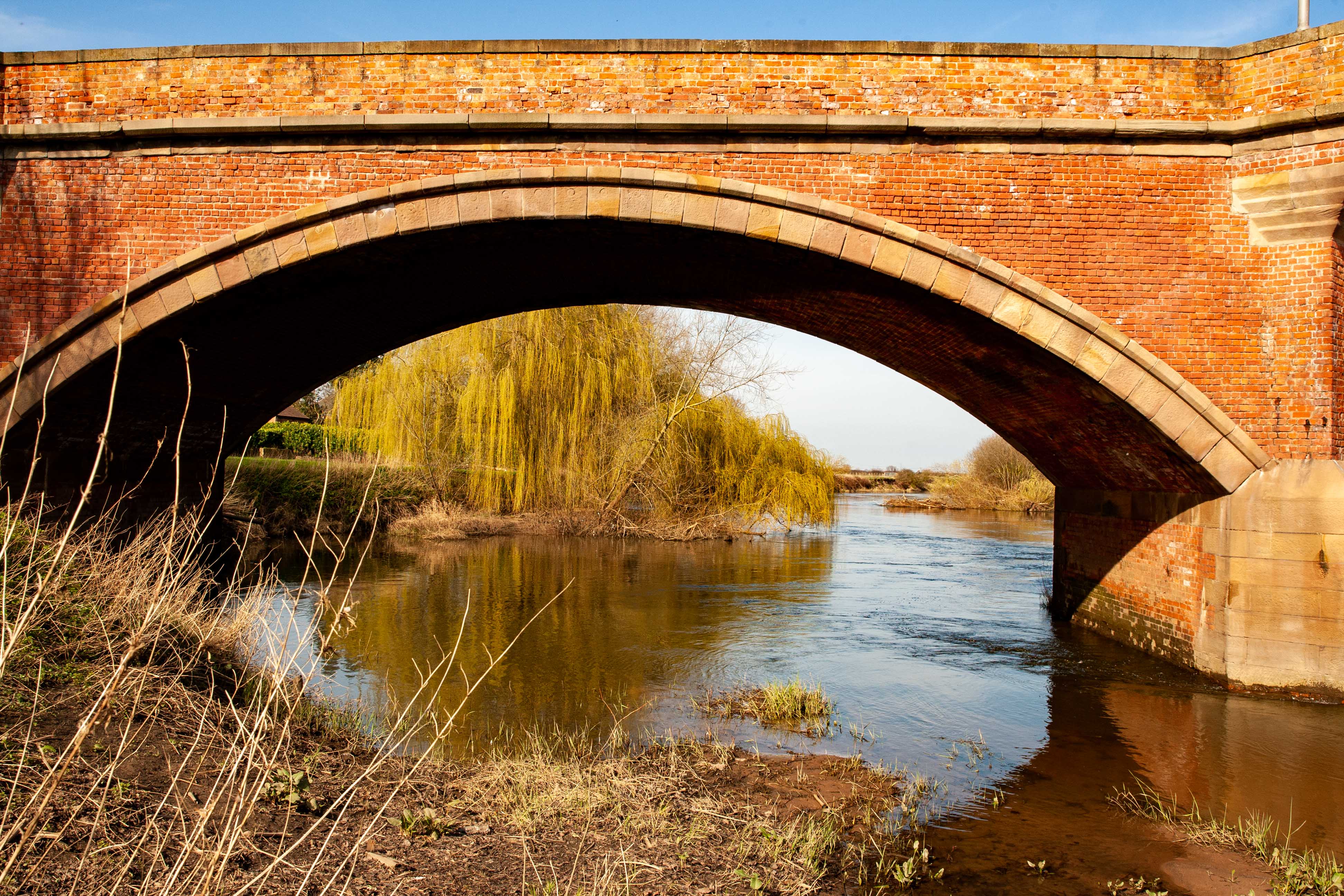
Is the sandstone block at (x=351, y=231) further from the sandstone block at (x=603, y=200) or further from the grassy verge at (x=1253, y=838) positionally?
the grassy verge at (x=1253, y=838)

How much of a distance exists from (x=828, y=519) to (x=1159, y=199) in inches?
482

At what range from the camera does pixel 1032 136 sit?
685 cm

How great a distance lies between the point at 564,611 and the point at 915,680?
14.0 ft

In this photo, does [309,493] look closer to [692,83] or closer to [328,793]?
[692,83]

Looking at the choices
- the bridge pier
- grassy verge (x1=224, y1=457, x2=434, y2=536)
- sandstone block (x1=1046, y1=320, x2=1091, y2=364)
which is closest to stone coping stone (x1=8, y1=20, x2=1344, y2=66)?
sandstone block (x1=1046, y1=320, x2=1091, y2=364)

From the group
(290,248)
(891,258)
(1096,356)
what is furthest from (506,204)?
(1096,356)

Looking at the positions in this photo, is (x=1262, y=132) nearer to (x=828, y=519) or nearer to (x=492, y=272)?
(x=492, y=272)

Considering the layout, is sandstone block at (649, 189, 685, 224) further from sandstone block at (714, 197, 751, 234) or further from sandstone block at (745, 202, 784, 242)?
sandstone block at (745, 202, 784, 242)

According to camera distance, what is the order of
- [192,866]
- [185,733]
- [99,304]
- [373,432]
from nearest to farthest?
1. [192,866]
2. [185,733]
3. [99,304]
4. [373,432]

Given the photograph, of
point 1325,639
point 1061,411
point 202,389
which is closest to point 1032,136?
point 1061,411

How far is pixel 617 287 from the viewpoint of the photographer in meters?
9.54

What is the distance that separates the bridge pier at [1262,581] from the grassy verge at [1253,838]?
234 centimetres

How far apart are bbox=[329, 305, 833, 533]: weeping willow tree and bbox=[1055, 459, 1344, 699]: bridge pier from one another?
10.6 meters

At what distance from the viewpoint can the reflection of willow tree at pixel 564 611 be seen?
659cm
